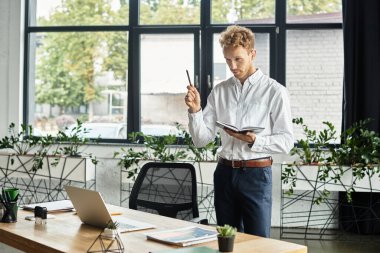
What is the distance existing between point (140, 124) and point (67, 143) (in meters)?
0.82

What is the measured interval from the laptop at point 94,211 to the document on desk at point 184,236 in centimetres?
18

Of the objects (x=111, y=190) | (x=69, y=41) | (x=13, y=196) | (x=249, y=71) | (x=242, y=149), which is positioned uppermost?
(x=69, y=41)

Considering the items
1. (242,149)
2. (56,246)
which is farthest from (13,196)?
(242,149)

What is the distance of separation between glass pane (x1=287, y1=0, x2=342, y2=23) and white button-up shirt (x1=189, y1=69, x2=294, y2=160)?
→ 3.42 m

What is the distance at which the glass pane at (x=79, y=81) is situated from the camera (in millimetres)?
6879

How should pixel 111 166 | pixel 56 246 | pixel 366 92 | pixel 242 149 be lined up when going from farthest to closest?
pixel 111 166 → pixel 366 92 → pixel 242 149 → pixel 56 246

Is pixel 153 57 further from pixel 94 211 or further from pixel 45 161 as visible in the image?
pixel 94 211

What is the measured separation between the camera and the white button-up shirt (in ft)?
10.2

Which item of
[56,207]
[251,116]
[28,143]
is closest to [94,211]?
[56,207]

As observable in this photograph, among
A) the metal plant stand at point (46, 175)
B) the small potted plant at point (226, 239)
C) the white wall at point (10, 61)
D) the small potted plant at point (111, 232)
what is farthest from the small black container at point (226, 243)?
the white wall at point (10, 61)

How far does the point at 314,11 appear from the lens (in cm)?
651

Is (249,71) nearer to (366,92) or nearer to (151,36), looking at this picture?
(366,92)

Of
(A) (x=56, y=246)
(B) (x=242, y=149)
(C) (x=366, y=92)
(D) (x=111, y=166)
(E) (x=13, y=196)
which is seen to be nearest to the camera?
(A) (x=56, y=246)

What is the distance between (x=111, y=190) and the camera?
670 centimetres
